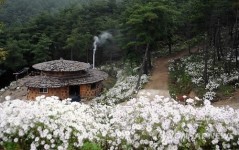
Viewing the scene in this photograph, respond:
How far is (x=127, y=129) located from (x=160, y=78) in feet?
91.9

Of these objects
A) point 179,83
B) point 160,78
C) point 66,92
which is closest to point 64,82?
point 66,92

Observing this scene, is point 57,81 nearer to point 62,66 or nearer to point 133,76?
point 62,66

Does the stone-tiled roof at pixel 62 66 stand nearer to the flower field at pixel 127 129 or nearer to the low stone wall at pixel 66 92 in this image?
the low stone wall at pixel 66 92

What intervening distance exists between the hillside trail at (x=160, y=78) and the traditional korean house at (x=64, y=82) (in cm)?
551

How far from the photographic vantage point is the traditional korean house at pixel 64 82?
114 ft

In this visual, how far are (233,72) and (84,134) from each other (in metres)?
25.4

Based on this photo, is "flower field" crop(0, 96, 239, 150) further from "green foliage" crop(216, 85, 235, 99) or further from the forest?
"green foliage" crop(216, 85, 235, 99)

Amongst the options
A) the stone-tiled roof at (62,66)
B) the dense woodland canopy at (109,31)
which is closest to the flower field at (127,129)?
the dense woodland canopy at (109,31)

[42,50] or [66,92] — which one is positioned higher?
[42,50]

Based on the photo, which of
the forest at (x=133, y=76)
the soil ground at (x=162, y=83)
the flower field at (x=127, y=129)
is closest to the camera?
the flower field at (x=127, y=129)

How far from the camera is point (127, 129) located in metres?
8.80

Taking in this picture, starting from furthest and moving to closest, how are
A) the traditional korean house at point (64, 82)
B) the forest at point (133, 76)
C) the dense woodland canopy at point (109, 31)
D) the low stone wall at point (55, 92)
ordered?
the dense woodland canopy at point (109, 31)
the low stone wall at point (55, 92)
the traditional korean house at point (64, 82)
the forest at point (133, 76)

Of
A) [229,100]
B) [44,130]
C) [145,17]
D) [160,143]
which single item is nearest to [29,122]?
[44,130]

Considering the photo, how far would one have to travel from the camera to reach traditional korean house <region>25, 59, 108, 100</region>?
114 feet
